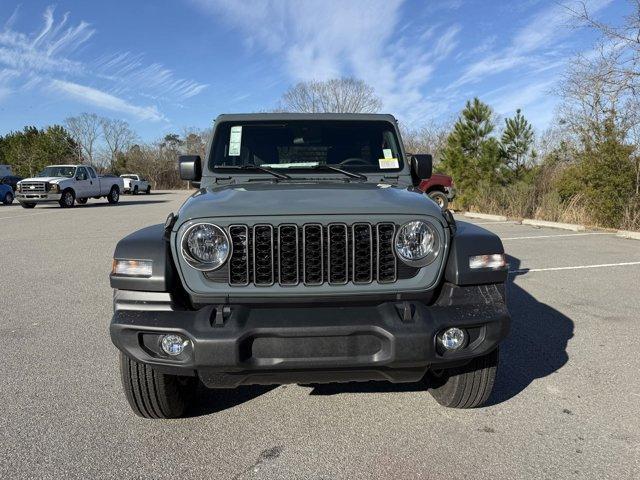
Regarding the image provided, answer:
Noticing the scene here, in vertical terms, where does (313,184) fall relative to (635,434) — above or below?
above

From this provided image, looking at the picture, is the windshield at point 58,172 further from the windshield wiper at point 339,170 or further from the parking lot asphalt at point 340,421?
the windshield wiper at point 339,170

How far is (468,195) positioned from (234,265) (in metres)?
16.8

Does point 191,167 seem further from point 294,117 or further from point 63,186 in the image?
point 63,186

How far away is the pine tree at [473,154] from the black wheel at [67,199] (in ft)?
56.0

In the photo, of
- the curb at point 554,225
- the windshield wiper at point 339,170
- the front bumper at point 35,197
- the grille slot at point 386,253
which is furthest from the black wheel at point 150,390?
the front bumper at point 35,197

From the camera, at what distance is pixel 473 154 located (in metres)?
18.6

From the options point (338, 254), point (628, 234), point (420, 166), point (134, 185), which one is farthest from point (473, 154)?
point (134, 185)

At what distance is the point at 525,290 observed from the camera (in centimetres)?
598

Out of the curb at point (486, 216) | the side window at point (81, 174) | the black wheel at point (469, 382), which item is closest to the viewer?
the black wheel at point (469, 382)

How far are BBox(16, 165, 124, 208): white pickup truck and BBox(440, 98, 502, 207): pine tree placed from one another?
17023mm

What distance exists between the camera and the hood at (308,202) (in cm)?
257

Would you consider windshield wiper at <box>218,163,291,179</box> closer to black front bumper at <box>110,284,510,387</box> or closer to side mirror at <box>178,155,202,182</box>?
side mirror at <box>178,155,202,182</box>

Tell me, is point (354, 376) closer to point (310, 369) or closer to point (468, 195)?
point (310, 369)

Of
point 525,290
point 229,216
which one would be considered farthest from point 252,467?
point 525,290
